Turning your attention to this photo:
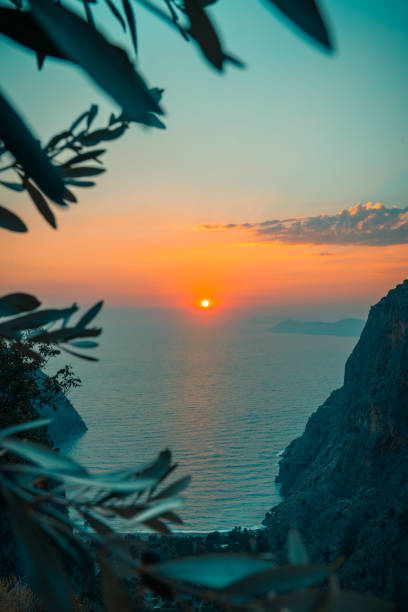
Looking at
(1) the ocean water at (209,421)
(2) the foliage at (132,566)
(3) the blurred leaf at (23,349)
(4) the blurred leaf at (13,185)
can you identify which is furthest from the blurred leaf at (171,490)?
(1) the ocean water at (209,421)

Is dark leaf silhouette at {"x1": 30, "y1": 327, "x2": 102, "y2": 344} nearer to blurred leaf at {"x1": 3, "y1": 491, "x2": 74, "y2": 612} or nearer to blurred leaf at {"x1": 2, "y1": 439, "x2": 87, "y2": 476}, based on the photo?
blurred leaf at {"x1": 2, "y1": 439, "x2": 87, "y2": 476}

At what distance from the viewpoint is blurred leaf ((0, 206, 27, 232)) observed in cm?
151

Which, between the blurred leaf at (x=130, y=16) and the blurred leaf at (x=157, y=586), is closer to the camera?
the blurred leaf at (x=157, y=586)

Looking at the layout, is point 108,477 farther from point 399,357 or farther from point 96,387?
point 96,387

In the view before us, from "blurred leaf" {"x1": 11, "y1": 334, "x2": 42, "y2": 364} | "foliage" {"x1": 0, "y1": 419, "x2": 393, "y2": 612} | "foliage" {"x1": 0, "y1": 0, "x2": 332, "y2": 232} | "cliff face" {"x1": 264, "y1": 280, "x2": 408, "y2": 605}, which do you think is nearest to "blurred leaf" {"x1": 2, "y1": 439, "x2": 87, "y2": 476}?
"foliage" {"x1": 0, "y1": 419, "x2": 393, "y2": 612}

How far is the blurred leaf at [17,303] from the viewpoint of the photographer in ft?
4.76

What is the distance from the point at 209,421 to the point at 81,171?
64.7 m

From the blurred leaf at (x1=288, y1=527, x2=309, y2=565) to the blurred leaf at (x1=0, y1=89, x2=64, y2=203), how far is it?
2.45 feet

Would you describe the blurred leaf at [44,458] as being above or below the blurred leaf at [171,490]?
above

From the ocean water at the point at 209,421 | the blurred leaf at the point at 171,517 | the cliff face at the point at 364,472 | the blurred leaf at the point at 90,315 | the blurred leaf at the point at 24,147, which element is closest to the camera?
the blurred leaf at the point at 24,147

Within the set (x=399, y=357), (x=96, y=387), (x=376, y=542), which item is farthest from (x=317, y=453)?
(x=96, y=387)

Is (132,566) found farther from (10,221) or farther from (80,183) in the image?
(80,183)

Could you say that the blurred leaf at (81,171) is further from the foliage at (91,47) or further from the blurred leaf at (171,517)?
Answer: the blurred leaf at (171,517)

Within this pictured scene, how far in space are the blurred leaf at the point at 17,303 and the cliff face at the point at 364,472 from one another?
67.2 feet
